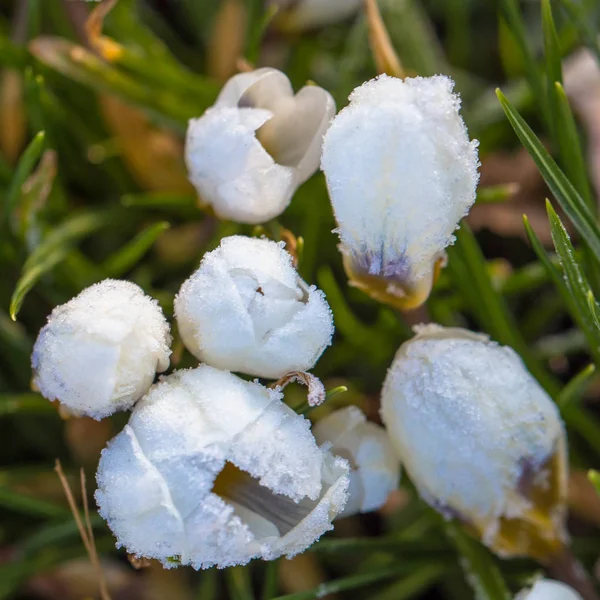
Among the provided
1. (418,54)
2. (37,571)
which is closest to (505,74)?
(418,54)

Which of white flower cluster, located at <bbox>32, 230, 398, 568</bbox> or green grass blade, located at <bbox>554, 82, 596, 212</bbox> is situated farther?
green grass blade, located at <bbox>554, 82, 596, 212</bbox>

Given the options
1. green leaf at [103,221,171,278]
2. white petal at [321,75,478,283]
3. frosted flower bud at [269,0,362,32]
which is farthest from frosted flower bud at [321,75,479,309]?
frosted flower bud at [269,0,362,32]

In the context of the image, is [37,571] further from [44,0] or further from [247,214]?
[44,0]

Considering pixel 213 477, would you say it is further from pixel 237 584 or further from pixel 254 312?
pixel 237 584

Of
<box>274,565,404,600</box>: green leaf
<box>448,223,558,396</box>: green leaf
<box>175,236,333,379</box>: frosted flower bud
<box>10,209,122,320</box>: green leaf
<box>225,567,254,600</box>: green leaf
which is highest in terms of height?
<box>175,236,333,379</box>: frosted flower bud

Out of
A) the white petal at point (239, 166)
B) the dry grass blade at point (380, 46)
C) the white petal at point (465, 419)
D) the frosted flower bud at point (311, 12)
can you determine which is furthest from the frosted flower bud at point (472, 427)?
the frosted flower bud at point (311, 12)

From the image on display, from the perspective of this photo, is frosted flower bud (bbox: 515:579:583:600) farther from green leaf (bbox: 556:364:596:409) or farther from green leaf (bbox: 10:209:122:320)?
green leaf (bbox: 10:209:122:320)

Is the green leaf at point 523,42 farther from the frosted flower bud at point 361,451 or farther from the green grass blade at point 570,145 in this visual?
the frosted flower bud at point 361,451
